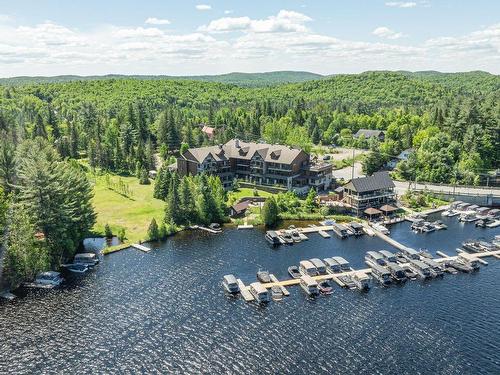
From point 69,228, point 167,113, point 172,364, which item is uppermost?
point 167,113

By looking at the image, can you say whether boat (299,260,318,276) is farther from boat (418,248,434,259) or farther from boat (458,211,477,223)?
boat (458,211,477,223)

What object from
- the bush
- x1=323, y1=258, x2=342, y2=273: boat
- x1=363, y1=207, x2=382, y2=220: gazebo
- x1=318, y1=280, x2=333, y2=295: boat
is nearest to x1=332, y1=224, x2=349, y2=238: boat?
x1=363, y1=207, x2=382, y2=220: gazebo

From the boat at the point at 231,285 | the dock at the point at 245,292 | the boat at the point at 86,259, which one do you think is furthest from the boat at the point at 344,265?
the boat at the point at 86,259

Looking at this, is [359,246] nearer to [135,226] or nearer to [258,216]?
[258,216]

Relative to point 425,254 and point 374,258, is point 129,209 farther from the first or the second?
point 425,254

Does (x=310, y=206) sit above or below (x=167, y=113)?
below

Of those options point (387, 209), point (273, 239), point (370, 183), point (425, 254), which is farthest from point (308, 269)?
point (370, 183)

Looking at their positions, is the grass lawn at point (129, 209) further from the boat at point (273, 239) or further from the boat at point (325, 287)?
the boat at point (325, 287)

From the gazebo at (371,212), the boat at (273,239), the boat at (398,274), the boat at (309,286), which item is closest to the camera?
the boat at (309,286)

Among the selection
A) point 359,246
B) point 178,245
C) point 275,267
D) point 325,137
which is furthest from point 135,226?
point 325,137
